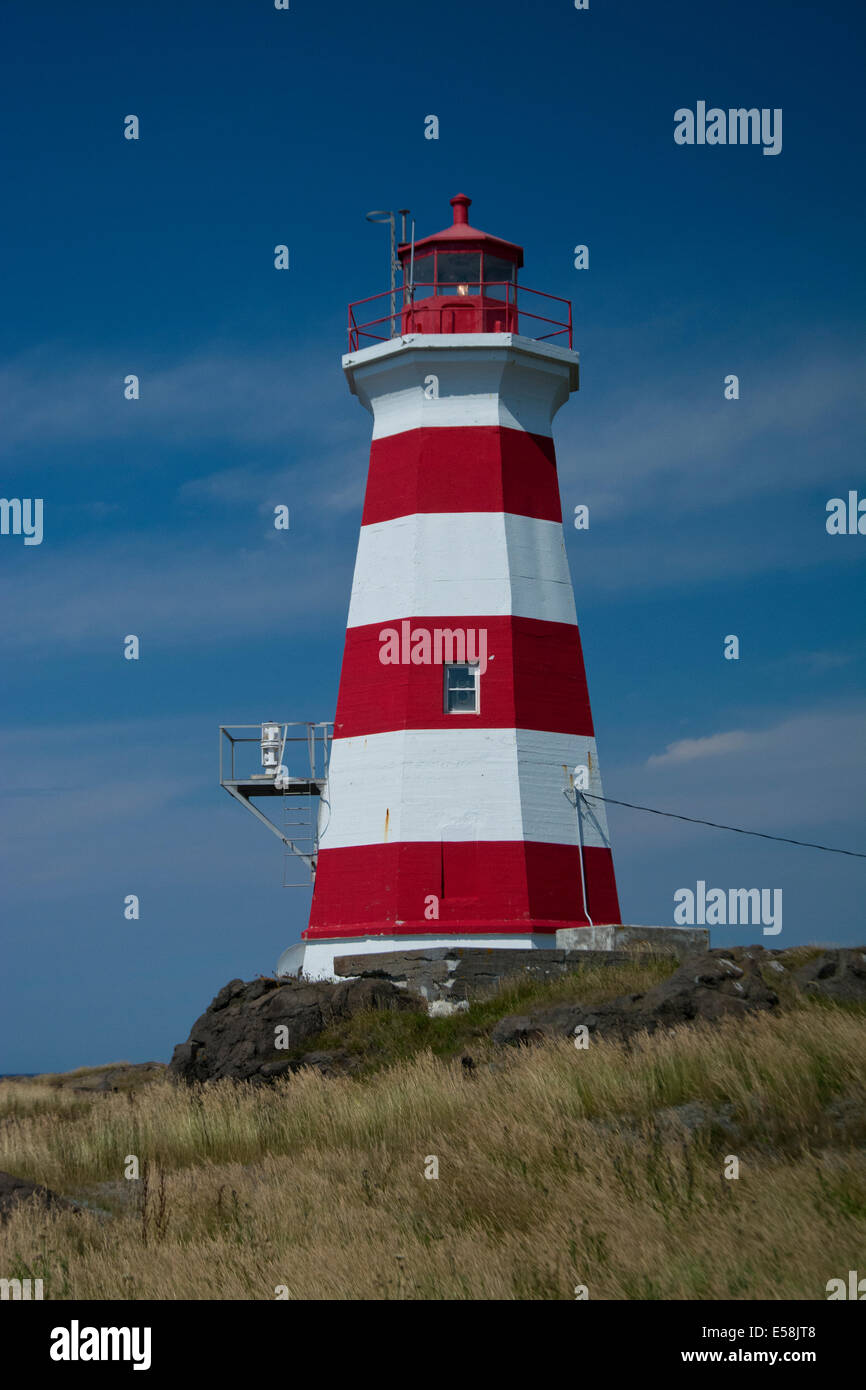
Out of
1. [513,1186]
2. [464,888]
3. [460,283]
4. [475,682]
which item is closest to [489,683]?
[475,682]

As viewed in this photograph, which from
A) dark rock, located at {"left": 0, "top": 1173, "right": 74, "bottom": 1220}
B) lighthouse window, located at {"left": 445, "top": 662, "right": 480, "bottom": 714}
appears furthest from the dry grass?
lighthouse window, located at {"left": 445, "top": 662, "right": 480, "bottom": 714}

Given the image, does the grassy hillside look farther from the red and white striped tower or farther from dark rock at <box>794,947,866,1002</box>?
the red and white striped tower

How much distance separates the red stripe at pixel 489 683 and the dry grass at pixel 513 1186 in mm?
6345

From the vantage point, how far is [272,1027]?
1739 cm

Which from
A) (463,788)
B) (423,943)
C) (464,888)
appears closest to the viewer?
(423,943)

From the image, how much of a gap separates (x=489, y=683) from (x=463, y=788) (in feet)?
4.86

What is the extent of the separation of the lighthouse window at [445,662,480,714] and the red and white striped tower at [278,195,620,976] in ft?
0.11

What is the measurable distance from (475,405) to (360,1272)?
1440 centimetres

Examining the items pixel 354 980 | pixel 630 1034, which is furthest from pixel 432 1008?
pixel 630 1034

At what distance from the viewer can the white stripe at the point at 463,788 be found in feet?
63.1

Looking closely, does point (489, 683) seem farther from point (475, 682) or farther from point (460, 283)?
point (460, 283)

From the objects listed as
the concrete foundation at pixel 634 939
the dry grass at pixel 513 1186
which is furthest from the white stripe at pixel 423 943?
the dry grass at pixel 513 1186
